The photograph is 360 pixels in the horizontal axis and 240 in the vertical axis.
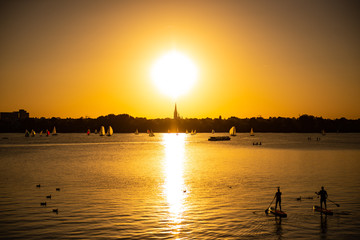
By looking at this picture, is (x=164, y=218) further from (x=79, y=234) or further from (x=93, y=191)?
(x=93, y=191)

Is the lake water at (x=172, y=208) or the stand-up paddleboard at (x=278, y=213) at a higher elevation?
the stand-up paddleboard at (x=278, y=213)

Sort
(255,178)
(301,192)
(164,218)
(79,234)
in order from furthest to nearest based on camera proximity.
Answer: (255,178) < (301,192) < (164,218) < (79,234)

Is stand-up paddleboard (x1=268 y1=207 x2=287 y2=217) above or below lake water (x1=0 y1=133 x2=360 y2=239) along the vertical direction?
above

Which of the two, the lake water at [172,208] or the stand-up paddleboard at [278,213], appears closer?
the lake water at [172,208]

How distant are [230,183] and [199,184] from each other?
5193mm

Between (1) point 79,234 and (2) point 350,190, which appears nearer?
(1) point 79,234

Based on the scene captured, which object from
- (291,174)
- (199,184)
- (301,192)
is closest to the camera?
(301,192)

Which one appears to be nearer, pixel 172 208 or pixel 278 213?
pixel 278 213

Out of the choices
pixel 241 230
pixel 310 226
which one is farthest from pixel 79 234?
pixel 310 226

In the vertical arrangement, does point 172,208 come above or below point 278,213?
below

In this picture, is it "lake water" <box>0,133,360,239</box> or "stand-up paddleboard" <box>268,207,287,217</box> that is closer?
"lake water" <box>0,133,360,239</box>

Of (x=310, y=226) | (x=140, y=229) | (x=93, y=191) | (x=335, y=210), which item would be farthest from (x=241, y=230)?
(x=93, y=191)

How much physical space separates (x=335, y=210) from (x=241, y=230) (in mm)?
13478

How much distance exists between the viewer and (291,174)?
2813 inches
